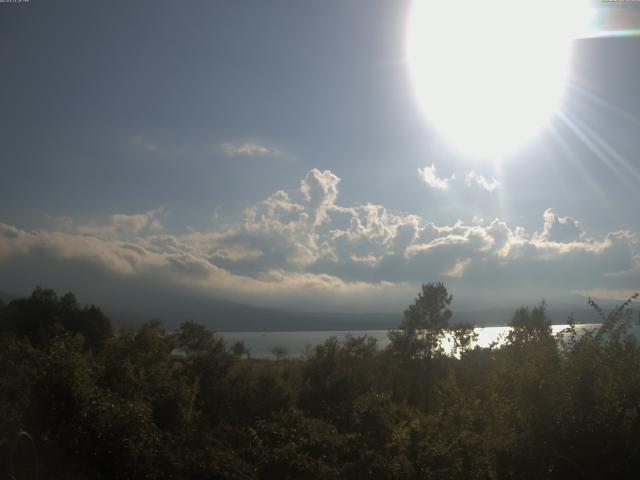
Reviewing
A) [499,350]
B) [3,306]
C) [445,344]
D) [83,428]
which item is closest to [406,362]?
[445,344]

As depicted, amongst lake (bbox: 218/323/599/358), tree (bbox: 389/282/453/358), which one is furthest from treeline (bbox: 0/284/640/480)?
tree (bbox: 389/282/453/358)

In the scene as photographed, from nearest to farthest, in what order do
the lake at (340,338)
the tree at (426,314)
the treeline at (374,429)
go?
A: the treeline at (374,429)
the lake at (340,338)
the tree at (426,314)

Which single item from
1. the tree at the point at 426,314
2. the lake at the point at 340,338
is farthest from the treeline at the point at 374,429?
the tree at the point at 426,314

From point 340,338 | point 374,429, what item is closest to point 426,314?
point 340,338

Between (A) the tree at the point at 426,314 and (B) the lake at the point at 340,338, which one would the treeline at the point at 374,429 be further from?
(A) the tree at the point at 426,314

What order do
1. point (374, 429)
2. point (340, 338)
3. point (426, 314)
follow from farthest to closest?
point (426, 314) < point (340, 338) < point (374, 429)

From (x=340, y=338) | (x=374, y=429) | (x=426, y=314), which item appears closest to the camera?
(x=374, y=429)

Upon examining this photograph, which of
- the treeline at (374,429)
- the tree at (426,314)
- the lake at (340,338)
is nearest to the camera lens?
the treeline at (374,429)

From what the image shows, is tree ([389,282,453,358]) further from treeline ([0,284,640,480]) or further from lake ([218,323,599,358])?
treeline ([0,284,640,480])

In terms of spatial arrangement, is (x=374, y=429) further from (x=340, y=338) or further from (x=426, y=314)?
(x=426, y=314)

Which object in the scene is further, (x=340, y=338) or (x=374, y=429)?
(x=340, y=338)

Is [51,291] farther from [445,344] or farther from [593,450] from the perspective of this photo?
[593,450]

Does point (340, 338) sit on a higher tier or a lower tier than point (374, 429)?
higher

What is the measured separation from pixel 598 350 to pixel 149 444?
849 cm
